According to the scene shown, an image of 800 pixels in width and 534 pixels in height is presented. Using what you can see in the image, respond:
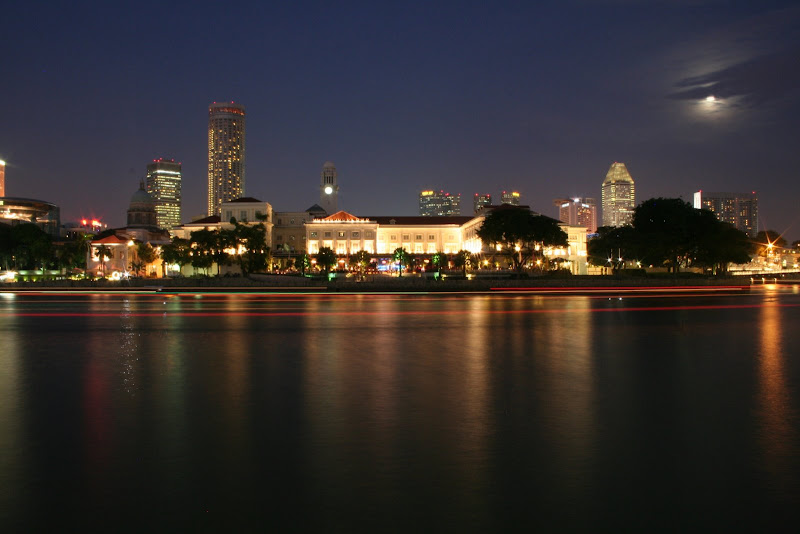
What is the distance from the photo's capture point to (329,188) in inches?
5354

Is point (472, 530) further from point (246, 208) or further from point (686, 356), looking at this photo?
point (246, 208)

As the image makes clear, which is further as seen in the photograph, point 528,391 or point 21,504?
point 528,391

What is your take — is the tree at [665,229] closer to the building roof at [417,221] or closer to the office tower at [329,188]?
the building roof at [417,221]

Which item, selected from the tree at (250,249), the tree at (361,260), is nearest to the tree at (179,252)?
the tree at (250,249)

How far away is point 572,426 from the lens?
8117 mm

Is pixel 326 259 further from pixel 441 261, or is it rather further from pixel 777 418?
pixel 777 418

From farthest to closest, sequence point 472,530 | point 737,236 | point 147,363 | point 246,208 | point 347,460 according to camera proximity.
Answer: point 246,208 < point 737,236 < point 147,363 < point 347,460 < point 472,530

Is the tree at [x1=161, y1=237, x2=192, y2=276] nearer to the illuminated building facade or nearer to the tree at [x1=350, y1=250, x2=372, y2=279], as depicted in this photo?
the tree at [x1=350, y1=250, x2=372, y2=279]

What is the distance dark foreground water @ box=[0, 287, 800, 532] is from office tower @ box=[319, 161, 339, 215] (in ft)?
396

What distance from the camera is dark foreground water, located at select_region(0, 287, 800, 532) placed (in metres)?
5.43

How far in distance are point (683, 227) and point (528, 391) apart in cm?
6067

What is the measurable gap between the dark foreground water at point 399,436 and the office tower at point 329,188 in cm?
12076

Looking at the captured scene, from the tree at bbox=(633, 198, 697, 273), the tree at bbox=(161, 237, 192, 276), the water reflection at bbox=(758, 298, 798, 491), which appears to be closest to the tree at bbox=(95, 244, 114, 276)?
the tree at bbox=(161, 237, 192, 276)

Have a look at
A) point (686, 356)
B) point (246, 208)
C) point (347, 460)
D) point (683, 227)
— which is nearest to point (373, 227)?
point (246, 208)
